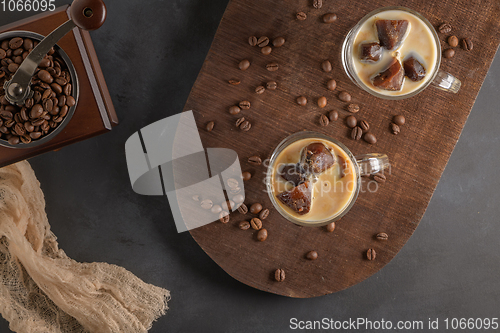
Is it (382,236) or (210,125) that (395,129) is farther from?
(210,125)

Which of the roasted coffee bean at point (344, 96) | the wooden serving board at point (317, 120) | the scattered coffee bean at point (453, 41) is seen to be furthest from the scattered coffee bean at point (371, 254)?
the scattered coffee bean at point (453, 41)

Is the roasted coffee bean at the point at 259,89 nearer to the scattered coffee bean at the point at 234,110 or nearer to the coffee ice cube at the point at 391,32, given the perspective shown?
the scattered coffee bean at the point at 234,110

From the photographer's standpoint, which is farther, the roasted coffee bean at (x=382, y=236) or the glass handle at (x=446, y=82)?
the roasted coffee bean at (x=382, y=236)

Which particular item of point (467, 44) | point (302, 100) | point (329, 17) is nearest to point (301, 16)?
point (329, 17)

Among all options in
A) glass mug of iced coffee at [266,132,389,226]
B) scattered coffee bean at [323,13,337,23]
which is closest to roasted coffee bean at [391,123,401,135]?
glass mug of iced coffee at [266,132,389,226]

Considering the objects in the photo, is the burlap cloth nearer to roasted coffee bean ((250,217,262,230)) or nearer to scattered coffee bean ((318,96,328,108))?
roasted coffee bean ((250,217,262,230))
